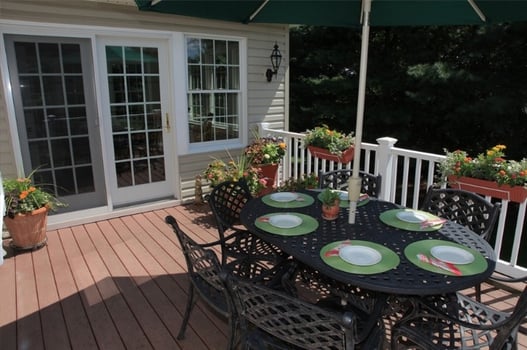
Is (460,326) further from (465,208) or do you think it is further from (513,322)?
(465,208)

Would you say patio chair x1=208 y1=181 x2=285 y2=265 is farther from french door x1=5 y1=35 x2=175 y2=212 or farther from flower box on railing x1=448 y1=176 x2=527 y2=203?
french door x1=5 y1=35 x2=175 y2=212

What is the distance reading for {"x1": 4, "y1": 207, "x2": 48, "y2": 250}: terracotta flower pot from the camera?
3.35m

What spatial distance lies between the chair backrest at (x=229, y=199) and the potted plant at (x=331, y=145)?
1.42 m

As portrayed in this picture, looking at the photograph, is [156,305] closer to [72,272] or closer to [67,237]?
[72,272]

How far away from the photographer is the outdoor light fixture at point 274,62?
525 centimetres

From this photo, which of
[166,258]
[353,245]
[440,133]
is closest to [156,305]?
[166,258]

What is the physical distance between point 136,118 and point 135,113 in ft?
0.20

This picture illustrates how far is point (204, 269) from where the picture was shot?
5.66 ft

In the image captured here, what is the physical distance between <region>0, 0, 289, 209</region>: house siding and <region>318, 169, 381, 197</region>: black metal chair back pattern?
231cm

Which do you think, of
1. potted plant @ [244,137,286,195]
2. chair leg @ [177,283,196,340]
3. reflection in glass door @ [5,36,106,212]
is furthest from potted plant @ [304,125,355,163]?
reflection in glass door @ [5,36,106,212]

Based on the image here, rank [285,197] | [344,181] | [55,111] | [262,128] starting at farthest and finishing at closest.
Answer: [262,128], [55,111], [344,181], [285,197]

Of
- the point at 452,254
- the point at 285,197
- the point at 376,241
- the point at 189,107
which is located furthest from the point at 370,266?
the point at 189,107

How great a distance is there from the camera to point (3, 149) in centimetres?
359

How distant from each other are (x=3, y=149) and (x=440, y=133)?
9.34 m
